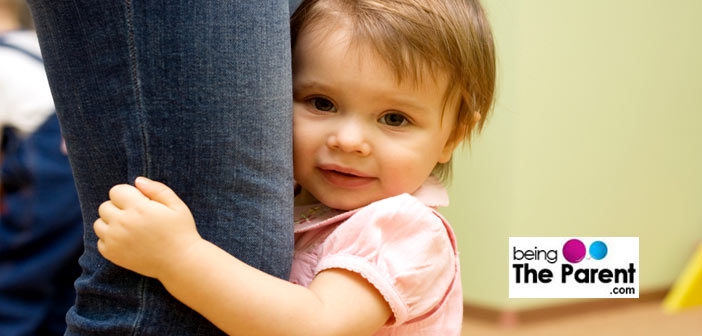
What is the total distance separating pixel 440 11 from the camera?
3.35 ft

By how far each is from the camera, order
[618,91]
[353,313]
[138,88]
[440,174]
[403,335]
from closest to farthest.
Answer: [138,88] → [353,313] → [403,335] → [440,174] → [618,91]

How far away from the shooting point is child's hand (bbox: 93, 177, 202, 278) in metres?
0.73

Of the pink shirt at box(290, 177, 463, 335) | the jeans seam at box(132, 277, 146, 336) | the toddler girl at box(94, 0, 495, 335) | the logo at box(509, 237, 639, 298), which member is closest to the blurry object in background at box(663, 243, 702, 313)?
the logo at box(509, 237, 639, 298)

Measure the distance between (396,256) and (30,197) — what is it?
50.0 inches

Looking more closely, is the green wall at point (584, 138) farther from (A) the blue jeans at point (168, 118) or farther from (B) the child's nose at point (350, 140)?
(A) the blue jeans at point (168, 118)

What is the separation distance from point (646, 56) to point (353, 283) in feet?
11.1

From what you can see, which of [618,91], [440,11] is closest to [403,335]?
[440,11]

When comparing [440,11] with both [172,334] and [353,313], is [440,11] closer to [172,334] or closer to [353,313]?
[353,313]

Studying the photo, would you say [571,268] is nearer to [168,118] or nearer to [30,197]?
[30,197]

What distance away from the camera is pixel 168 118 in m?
0.73

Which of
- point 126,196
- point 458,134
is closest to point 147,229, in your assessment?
point 126,196

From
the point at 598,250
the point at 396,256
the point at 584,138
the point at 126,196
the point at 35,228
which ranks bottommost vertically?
the point at 598,250

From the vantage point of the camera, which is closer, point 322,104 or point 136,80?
point 136,80

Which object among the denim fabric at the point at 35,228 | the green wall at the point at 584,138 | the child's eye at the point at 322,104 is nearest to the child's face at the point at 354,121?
the child's eye at the point at 322,104
